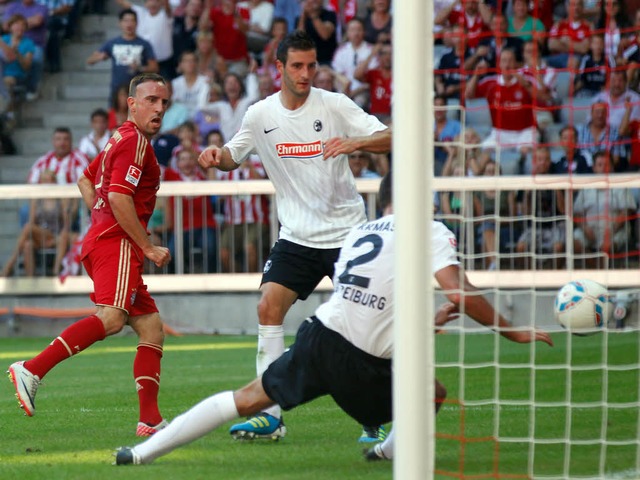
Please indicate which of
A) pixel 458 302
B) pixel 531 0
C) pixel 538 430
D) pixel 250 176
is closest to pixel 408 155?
pixel 458 302

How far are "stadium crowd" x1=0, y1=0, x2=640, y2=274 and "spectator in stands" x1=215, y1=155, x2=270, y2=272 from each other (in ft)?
0.05

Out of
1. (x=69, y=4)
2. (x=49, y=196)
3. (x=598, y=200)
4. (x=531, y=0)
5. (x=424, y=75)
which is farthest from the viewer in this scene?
(x=69, y=4)

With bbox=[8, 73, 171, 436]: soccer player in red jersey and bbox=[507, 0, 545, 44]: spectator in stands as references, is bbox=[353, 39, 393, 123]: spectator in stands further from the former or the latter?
bbox=[8, 73, 171, 436]: soccer player in red jersey

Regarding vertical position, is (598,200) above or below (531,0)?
below

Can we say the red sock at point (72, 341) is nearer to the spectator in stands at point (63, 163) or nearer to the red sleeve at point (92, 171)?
the red sleeve at point (92, 171)

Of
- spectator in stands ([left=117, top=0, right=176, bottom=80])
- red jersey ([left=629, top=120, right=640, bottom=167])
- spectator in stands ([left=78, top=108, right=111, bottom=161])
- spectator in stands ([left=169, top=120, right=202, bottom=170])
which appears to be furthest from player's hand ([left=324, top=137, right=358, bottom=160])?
spectator in stands ([left=117, top=0, right=176, bottom=80])

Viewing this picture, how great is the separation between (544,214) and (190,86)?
6.11 m

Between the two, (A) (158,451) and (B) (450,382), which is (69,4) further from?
(A) (158,451)

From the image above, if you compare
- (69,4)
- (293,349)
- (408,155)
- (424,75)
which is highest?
(69,4)

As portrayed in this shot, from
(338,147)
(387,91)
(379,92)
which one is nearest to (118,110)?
(379,92)

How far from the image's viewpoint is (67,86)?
64.4ft

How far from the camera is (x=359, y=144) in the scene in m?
6.97

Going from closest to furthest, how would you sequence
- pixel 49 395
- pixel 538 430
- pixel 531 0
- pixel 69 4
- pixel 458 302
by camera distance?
pixel 458 302 < pixel 538 430 < pixel 49 395 < pixel 531 0 < pixel 69 4

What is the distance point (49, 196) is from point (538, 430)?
902cm
